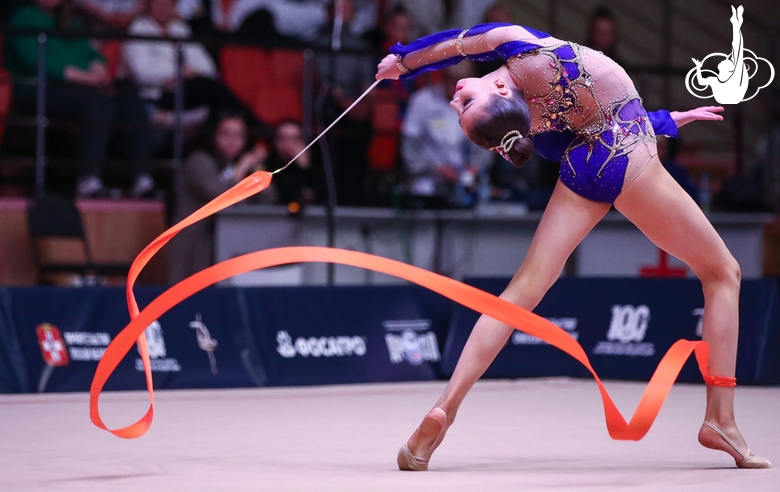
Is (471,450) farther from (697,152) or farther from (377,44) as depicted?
(697,152)

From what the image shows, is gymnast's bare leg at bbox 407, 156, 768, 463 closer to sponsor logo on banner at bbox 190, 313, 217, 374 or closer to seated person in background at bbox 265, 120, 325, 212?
sponsor logo on banner at bbox 190, 313, 217, 374

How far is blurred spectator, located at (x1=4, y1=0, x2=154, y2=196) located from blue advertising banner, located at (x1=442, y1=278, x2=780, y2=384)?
3224mm

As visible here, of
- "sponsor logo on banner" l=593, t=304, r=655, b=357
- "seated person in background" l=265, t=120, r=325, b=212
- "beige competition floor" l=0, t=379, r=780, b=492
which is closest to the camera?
"beige competition floor" l=0, t=379, r=780, b=492

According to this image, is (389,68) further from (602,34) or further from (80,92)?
(602,34)

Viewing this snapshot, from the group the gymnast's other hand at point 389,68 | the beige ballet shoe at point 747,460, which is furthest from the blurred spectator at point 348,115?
the beige ballet shoe at point 747,460

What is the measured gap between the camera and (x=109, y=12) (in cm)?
938

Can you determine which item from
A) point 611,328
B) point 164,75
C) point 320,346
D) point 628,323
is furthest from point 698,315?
point 164,75

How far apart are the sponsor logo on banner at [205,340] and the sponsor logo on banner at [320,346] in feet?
1.32

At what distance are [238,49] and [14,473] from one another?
6.50 m

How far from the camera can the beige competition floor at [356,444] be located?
10.6 feet

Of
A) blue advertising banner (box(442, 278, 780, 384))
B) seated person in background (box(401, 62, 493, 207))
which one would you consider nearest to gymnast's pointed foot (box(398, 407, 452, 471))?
blue advertising banner (box(442, 278, 780, 384))

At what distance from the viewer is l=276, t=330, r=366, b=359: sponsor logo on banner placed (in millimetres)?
6668

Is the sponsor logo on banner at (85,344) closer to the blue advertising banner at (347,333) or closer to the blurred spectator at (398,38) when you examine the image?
the blue advertising banner at (347,333)

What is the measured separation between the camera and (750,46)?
12.3 meters
